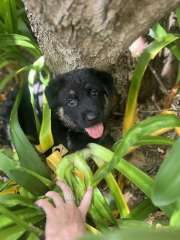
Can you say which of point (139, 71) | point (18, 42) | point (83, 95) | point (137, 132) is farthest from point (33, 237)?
point (18, 42)

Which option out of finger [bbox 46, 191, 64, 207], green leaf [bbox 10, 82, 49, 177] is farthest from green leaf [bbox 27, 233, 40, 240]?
green leaf [bbox 10, 82, 49, 177]

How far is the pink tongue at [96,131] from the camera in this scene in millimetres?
1562

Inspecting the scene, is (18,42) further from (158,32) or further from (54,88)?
(158,32)

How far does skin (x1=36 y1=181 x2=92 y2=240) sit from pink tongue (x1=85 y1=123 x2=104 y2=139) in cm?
39

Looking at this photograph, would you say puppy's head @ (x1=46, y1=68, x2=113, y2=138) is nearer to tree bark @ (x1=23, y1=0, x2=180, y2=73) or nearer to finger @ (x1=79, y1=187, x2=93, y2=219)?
tree bark @ (x1=23, y1=0, x2=180, y2=73)

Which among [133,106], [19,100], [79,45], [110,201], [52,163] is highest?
[79,45]

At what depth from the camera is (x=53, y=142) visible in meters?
1.69

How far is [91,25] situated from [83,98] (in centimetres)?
41

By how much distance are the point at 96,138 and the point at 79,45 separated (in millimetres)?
436

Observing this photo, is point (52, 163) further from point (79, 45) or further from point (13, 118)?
point (79, 45)

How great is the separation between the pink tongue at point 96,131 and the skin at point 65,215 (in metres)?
0.39

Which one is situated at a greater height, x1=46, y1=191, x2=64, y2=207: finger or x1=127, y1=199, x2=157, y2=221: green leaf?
x1=46, y1=191, x2=64, y2=207: finger

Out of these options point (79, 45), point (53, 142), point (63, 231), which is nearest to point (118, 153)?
point (63, 231)

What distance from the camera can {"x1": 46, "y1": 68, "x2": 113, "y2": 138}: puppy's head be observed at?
1.47 m
